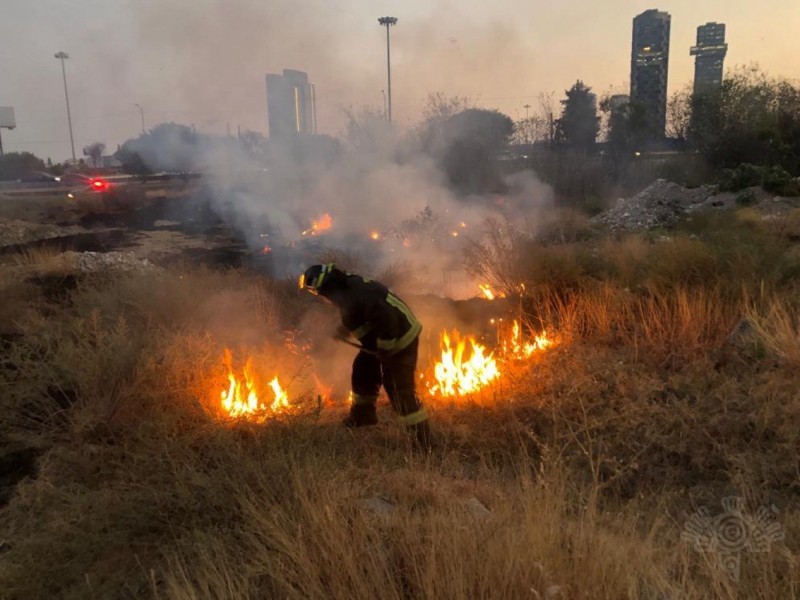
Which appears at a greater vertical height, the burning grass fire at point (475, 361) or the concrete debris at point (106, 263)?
the concrete debris at point (106, 263)

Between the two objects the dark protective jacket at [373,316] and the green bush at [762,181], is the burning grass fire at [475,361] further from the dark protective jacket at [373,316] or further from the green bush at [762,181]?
the green bush at [762,181]

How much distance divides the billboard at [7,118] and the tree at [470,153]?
184 feet

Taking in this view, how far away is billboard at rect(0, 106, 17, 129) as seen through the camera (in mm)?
57681

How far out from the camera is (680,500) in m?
3.91

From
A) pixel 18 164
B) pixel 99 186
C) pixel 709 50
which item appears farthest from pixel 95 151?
pixel 709 50

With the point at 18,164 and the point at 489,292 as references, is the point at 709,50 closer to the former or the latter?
the point at 489,292

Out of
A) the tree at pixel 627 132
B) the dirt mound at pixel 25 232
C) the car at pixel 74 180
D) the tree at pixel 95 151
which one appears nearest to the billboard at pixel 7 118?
the tree at pixel 95 151

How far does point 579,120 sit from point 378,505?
32.7 metres

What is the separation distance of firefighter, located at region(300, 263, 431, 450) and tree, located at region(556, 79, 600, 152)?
29614 millimetres

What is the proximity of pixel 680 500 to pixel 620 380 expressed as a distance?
1.41 meters

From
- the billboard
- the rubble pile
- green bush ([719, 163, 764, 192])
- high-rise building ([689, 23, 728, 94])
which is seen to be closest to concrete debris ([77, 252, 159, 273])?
the rubble pile

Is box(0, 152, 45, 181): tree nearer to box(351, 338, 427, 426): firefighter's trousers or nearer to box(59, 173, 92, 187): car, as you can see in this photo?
box(59, 173, 92, 187): car

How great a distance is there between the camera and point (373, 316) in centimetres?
456

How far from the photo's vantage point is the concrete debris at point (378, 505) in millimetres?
2840
